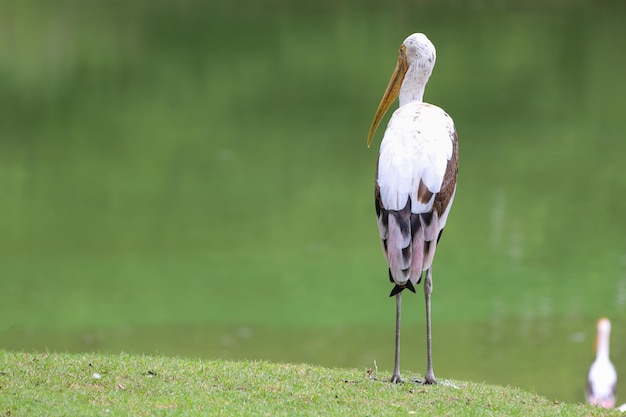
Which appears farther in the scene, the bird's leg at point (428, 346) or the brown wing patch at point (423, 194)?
the bird's leg at point (428, 346)

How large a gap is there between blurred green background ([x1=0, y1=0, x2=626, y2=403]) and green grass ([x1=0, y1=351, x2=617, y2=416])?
3.94 m

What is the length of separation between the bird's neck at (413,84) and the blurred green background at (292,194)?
3712 millimetres

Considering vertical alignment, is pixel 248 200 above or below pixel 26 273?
above

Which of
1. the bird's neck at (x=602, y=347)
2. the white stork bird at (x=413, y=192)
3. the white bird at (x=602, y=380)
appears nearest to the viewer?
the white stork bird at (x=413, y=192)

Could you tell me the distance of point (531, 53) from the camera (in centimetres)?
2852

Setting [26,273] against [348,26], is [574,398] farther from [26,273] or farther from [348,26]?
[348,26]

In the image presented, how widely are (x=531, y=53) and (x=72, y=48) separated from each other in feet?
38.6

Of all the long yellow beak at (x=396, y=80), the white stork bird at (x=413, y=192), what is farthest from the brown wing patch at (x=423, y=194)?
the long yellow beak at (x=396, y=80)

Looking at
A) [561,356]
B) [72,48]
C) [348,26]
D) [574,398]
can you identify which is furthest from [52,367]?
[348,26]

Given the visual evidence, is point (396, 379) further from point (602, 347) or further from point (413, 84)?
point (602, 347)

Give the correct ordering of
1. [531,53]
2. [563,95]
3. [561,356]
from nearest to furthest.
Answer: [561,356]
[563,95]
[531,53]

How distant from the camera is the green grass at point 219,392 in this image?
5363mm

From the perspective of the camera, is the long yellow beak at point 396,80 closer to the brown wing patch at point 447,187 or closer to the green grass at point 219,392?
the brown wing patch at point 447,187

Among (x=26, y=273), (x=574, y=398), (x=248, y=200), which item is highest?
(x=248, y=200)
